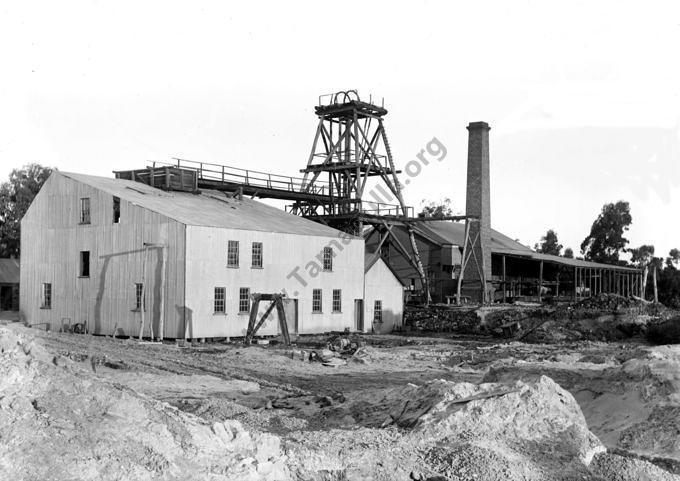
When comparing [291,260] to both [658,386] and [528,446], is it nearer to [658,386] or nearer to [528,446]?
[658,386]

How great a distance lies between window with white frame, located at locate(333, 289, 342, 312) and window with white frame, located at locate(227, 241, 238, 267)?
7287mm

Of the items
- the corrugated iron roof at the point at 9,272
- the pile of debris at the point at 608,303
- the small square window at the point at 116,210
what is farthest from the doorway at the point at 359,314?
the corrugated iron roof at the point at 9,272

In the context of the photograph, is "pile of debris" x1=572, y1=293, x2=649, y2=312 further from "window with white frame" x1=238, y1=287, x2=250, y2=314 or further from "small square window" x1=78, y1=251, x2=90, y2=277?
"small square window" x1=78, y1=251, x2=90, y2=277

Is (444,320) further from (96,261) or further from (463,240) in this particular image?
(96,261)

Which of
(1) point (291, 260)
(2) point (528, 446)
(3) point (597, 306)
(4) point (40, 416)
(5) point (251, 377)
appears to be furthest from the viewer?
(3) point (597, 306)

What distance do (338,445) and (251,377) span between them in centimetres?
1093

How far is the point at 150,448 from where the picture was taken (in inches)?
419

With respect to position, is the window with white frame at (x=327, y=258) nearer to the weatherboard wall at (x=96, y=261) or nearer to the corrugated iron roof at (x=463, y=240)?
the weatherboard wall at (x=96, y=261)

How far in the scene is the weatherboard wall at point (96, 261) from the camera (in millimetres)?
33844

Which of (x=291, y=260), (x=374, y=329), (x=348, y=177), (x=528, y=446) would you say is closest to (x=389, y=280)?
(x=374, y=329)

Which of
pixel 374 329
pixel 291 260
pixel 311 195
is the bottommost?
pixel 374 329

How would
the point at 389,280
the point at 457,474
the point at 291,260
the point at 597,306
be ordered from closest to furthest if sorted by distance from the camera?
the point at 457,474 < the point at 291,260 < the point at 597,306 < the point at 389,280

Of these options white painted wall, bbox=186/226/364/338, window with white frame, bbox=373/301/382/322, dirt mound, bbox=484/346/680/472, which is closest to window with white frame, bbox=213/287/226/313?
white painted wall, bbox=186/226/364/338

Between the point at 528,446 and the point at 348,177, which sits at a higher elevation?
the point at 348,177
